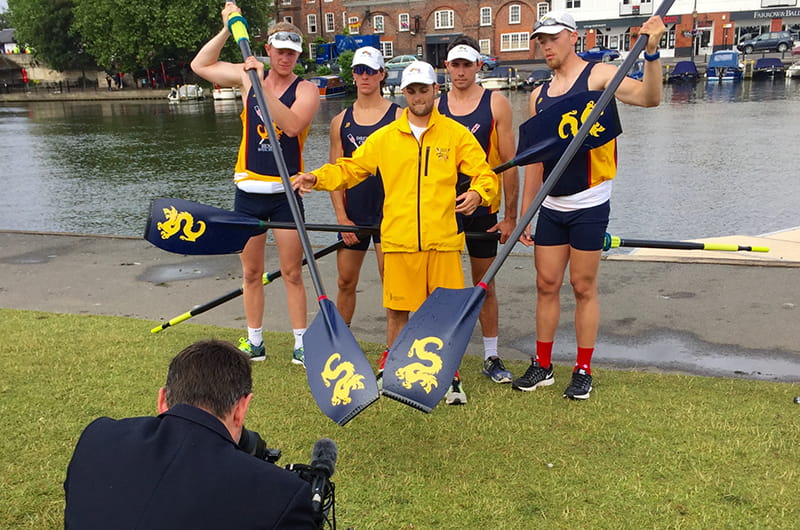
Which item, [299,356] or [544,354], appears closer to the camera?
[544,354]

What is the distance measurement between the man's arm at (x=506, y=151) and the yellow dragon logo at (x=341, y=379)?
1628 millimetres

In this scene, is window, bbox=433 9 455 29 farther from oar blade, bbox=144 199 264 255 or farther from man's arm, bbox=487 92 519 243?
oar blade, bbox=144 199 264 255

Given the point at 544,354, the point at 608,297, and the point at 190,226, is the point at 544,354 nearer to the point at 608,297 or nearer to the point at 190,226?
the point at 608,297

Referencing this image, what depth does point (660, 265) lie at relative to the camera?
7.15m

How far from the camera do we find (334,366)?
142 inches

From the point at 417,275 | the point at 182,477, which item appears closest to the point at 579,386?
the point at 417,275

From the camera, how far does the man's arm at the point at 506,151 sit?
4.56m

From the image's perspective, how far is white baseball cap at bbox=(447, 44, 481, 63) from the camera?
14.8 feet

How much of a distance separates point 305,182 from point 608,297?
3341 mm

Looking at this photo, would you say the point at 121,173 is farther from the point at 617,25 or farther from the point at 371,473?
the point at 617,25

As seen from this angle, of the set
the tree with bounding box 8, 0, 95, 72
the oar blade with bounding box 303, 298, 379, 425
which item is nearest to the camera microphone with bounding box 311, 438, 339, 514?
the oar blade with bounding box 303, 298, 379, 425

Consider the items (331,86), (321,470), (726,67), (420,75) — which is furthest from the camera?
(726,67)

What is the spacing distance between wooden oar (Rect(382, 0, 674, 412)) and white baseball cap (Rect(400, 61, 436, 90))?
0.85 meters

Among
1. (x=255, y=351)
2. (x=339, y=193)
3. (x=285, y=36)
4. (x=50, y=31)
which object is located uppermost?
(x=50, y=31)
